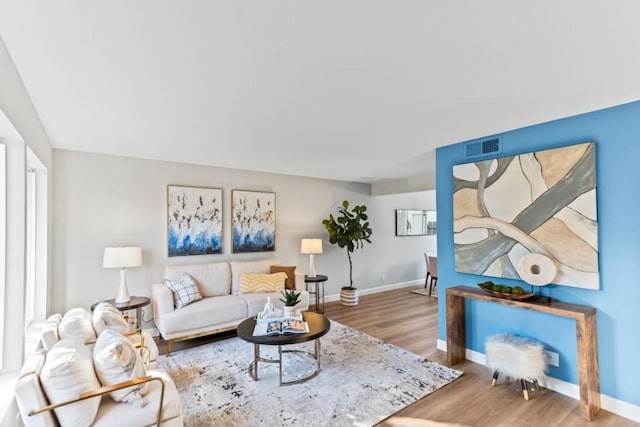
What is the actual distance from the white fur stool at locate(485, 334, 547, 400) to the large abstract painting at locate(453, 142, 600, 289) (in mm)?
567

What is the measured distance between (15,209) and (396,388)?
3111mm

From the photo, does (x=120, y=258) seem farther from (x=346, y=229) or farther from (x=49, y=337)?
(x=346, y=229)

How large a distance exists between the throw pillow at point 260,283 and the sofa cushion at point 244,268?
0.13 metres

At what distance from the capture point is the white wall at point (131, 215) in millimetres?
3734

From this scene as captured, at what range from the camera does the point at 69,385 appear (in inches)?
64.1

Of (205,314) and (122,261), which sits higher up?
(122,261)

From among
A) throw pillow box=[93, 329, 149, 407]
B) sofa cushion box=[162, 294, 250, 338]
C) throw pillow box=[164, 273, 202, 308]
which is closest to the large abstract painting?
sofa cushion box=[162, 294, 250, 338]

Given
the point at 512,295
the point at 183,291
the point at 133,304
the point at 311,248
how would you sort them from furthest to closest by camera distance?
the point at 311,248, the point at 183,291, the point at 133,304, the point at 512,295

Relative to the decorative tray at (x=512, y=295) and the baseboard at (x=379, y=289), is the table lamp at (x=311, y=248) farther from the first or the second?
the decorative tray at (x=512, y=295)

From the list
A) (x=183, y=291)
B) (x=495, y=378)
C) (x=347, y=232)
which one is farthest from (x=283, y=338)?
(x=347, y=232)

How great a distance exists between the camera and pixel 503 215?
10.1 ft

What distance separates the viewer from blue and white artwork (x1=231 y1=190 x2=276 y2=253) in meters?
5.00

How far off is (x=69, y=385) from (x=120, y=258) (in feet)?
7.44

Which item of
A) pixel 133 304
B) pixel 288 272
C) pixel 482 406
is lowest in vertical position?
pixel 482 406
